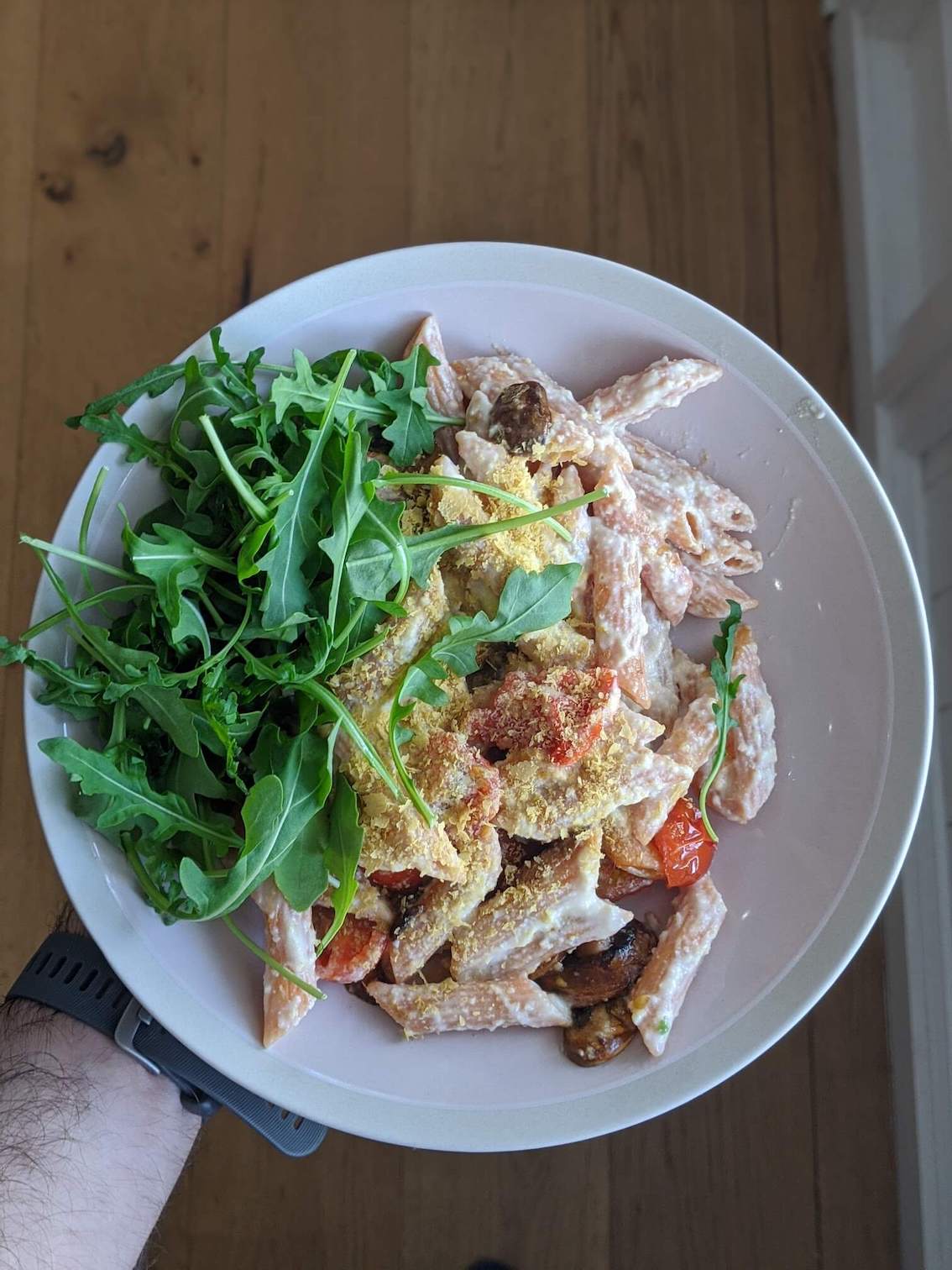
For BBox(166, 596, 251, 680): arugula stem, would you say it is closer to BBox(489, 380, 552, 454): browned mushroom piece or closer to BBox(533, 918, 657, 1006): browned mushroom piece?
BBox(489, 380, 552, 454): browned mushroom piece

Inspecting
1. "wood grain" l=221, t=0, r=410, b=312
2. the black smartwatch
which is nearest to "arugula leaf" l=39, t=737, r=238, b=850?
the black smartwatch

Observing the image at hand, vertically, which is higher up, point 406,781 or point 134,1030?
point 406,781

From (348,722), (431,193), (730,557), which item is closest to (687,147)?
(431,193)

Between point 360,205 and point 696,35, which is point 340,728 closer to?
point 360,205

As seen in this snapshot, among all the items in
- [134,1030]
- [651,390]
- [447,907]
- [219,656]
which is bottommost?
[134,1030]

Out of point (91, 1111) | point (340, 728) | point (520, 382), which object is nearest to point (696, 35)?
point (520, 382)

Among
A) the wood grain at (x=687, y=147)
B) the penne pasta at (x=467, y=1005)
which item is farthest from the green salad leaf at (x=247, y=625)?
the wood grain at (x=687, y=147)

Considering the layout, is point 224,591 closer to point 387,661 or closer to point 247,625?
point 247,625

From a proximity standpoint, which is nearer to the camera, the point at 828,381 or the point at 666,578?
the point at 666,578

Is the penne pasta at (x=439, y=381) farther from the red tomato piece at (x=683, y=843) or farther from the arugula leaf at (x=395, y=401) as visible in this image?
the red tomato piece at (x=683, y=843)
